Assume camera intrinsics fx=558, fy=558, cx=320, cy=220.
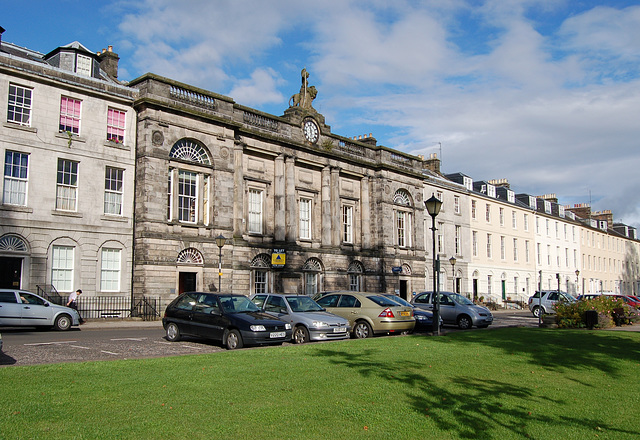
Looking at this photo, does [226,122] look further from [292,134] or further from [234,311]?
[234,311]

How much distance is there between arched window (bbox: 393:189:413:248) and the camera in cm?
4334

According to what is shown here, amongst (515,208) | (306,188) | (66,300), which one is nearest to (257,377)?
(66,300)

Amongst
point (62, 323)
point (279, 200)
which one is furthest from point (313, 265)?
point (62, 323)

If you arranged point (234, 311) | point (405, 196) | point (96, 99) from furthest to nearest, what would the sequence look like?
1. point (405, 196)
2. point (96, 99)
3. point (234, 311)

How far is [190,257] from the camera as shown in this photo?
29250mm

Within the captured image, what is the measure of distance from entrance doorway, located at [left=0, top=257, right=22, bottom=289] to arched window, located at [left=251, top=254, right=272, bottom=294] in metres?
12.4

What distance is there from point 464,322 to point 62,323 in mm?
16214

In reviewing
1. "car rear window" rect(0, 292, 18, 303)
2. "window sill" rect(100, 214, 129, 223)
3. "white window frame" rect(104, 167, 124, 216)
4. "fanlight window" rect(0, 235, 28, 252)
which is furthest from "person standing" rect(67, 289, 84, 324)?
"car rear window" rect(0, 292, 18, 303)

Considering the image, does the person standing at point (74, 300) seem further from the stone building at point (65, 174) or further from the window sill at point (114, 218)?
the window sill at point (114, 218)

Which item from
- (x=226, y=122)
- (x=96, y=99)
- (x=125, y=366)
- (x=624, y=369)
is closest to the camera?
(x=125, y=366)

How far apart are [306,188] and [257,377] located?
28.3m

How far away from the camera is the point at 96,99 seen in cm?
2742

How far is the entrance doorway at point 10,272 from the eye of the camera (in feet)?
78.5

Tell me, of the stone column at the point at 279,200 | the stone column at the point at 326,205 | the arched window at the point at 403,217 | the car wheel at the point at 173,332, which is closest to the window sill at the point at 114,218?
the stone column at the point at 279,200
